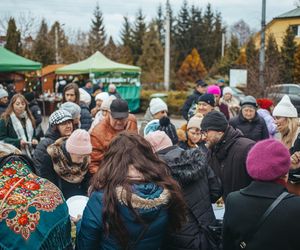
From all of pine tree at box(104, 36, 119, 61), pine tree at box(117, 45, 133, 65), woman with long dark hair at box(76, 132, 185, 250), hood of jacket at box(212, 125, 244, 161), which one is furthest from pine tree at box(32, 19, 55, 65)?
woman with long dark hair at box(76, 132, 185, 250)

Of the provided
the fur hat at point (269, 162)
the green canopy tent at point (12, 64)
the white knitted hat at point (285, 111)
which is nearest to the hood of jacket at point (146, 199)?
the fur hat at point (269, 162)

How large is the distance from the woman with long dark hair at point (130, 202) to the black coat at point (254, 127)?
12.9ft

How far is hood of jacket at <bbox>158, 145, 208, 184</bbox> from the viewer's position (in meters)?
3.17

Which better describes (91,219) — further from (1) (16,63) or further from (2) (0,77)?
(2) (0,77)

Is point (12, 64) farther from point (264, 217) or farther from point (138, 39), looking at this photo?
point (138, 39)

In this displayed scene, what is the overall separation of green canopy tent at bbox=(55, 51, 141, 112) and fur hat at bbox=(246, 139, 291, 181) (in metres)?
18.5

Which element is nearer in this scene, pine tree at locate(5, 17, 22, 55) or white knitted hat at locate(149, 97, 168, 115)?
white knitted hat at locate(149, 97, 168, 115)

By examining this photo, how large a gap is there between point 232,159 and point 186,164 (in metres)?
1.16

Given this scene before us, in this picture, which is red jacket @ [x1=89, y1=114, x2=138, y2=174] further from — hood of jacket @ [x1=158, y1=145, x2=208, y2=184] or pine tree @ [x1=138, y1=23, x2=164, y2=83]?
pine tree @ [x1=138, y1=23, x2=164, y2=83]

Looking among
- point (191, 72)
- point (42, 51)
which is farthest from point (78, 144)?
point (191, 72)

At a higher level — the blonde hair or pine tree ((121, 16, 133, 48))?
pine tree ((121, 16, 133, 48))

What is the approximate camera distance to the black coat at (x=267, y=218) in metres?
2.53

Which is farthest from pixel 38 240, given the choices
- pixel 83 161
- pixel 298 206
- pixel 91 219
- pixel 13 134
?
pixel 13 134

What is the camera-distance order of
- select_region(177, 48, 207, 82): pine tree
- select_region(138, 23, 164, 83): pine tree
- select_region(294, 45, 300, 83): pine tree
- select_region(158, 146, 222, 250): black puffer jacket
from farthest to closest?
1. select_region(138, 23, 164, 83): pine tree
2. select_region(177, 48, 207, 82): pine tree
3. select_region(294, 45, 300, 83): pine tree
4. select_region(158, 146, 222, 250): black puffer jacket
